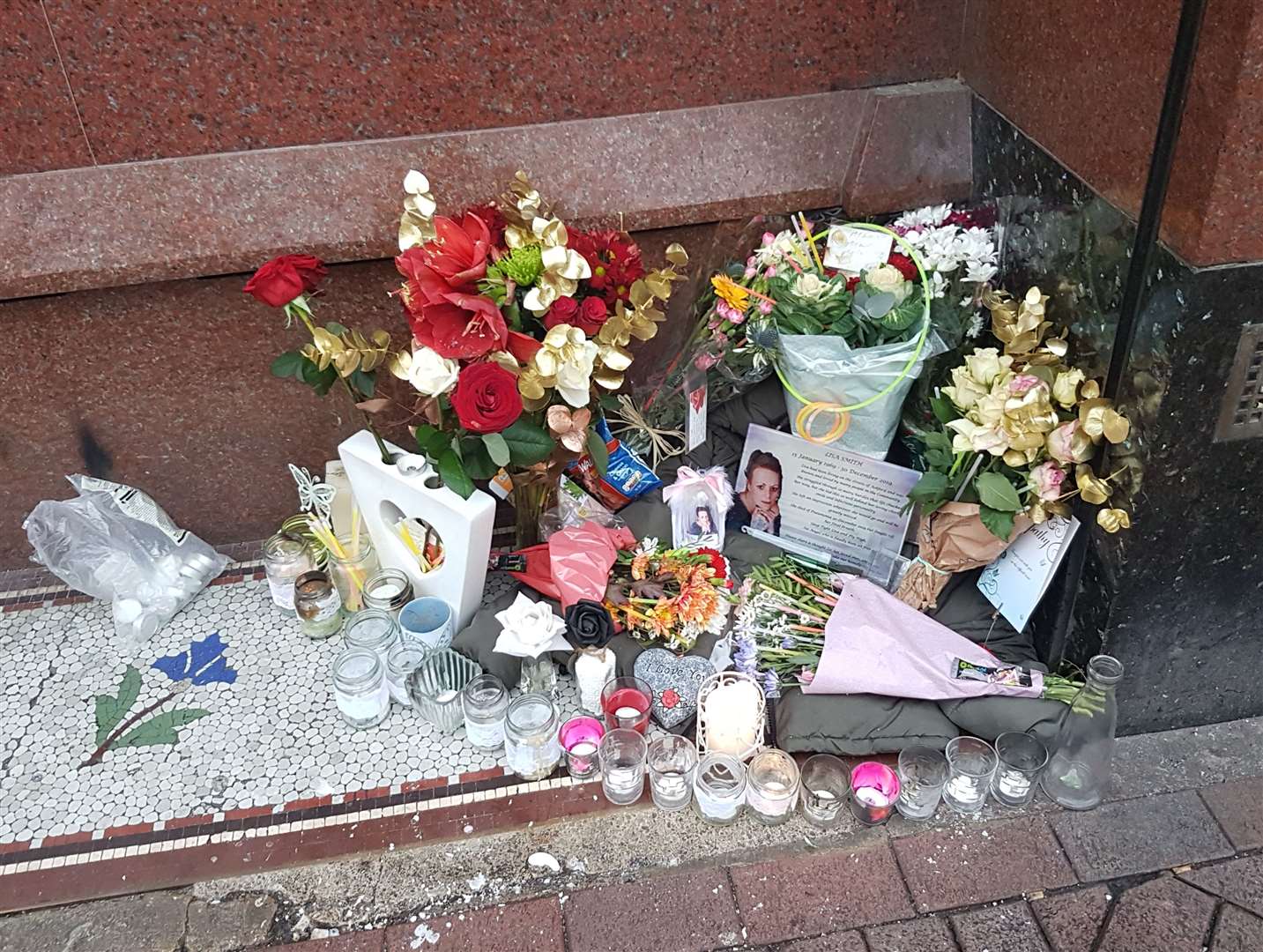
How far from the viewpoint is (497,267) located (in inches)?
86.1

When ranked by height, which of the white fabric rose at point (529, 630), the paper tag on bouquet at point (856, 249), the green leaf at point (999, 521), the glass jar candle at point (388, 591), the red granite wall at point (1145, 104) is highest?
the red granite wall at point (1145, 104)

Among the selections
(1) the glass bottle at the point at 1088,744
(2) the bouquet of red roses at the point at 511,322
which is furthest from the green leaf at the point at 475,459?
(1) the glass bottle at the point at 1088,744

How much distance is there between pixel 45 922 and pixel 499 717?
105 centimetres

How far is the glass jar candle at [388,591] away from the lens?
8.53 feet

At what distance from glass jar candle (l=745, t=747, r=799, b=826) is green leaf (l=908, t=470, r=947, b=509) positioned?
70cm

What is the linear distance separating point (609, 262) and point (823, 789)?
1.32 meters

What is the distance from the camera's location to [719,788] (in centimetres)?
219

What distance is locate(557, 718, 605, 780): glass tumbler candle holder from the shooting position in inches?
90.1

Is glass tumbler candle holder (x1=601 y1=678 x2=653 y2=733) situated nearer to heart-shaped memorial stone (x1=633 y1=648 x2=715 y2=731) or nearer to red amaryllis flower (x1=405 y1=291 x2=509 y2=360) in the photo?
heart-shaped memorial stone (x1=633 y1=648 x2=715 y2=731)

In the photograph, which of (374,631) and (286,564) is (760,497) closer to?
(374,631)

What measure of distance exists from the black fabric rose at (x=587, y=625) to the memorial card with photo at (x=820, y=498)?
0.57 metres

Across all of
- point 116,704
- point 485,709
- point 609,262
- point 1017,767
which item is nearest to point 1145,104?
point 609,262

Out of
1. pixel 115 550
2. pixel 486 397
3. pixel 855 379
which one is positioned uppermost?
pixel 486 397

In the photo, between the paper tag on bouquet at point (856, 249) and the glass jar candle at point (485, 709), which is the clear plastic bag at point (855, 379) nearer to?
the paper tag on bouquet at point (856, 249)
